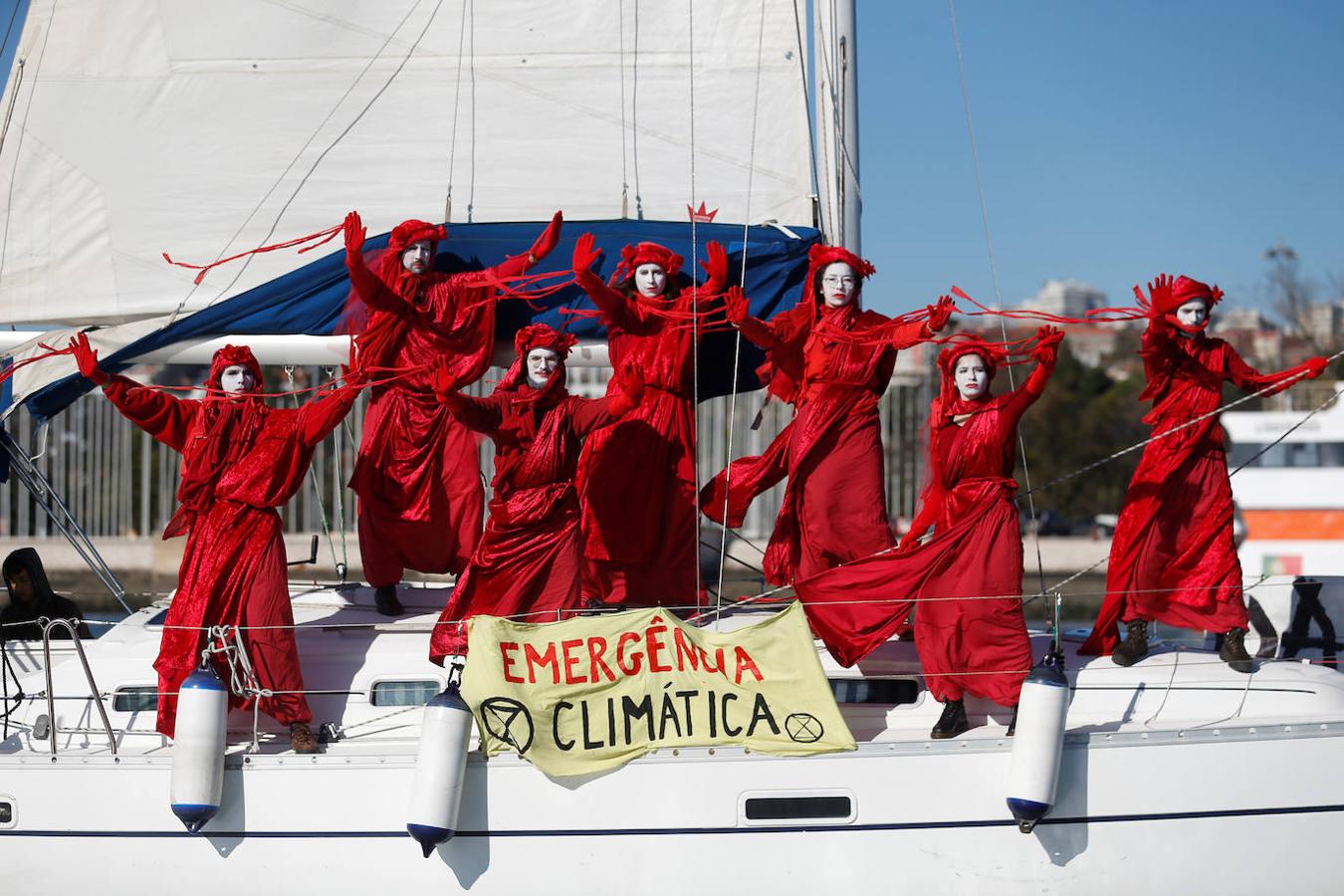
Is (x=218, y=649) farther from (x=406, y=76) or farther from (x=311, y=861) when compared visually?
(x=406, y=76)

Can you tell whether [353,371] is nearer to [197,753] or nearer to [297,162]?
[297,162]

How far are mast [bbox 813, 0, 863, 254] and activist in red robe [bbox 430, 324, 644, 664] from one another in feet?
5.28

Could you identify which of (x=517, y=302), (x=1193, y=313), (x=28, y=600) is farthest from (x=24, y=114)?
(x=1193, y=313)

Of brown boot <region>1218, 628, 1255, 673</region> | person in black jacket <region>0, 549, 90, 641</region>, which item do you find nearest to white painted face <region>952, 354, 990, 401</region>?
brown boot <region>1218, 628, 1255, 673</region>

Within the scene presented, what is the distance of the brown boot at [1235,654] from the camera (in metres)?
5.80

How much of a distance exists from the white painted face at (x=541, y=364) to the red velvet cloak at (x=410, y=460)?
0.57 m

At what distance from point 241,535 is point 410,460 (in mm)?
917

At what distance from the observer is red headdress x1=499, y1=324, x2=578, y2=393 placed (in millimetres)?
5922

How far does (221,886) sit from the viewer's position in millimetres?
5281

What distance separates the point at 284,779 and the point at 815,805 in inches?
72.6

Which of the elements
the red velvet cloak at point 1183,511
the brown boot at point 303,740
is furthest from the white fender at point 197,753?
the red velvet cloak at point 1183,511

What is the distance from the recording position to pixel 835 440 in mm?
6082

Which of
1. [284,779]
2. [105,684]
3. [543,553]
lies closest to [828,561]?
[543,553]

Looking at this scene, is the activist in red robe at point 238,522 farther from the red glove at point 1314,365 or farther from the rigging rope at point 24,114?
the red glove at point 1314,365
